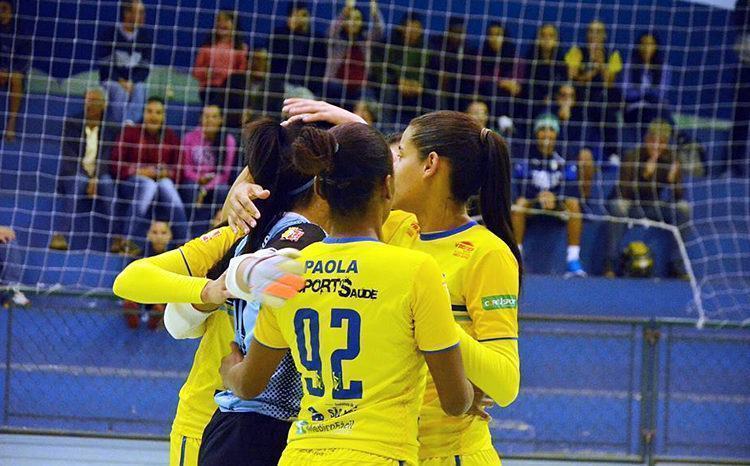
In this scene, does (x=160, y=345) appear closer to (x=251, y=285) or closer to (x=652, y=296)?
(x=652, y=296)

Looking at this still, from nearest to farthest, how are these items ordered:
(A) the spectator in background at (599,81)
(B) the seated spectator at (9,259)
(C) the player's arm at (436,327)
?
(C) the player's arm at (436,327)
(B) the seated spectator at (9,259)
(A) the spectator in background at (599,81)

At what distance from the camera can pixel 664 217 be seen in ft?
28.3

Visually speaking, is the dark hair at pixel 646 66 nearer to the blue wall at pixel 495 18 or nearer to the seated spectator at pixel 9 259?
the blue wall at pixel 495 18

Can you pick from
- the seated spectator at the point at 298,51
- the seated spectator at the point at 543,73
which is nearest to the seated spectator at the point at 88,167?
the seated spectator at the point at 298,51

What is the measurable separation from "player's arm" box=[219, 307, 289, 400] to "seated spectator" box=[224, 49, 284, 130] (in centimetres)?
610

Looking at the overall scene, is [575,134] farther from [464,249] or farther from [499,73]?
[464,249]

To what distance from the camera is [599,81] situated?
8.80 m

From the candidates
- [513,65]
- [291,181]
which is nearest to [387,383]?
[291,181]

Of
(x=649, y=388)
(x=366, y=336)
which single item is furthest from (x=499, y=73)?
(x=366, y=336)

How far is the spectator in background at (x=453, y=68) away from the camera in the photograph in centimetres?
851

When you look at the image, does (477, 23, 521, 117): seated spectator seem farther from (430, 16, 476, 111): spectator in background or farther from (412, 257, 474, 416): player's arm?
(412, 257, 474, 416): player's arm

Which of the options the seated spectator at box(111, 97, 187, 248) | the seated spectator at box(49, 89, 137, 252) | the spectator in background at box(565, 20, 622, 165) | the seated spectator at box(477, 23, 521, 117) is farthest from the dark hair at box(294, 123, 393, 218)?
the spectator in background at box(565, 20, 622, 165)

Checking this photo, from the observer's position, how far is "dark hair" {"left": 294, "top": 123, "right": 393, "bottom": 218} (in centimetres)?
205

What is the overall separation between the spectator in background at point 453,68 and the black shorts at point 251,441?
20.7 ft
